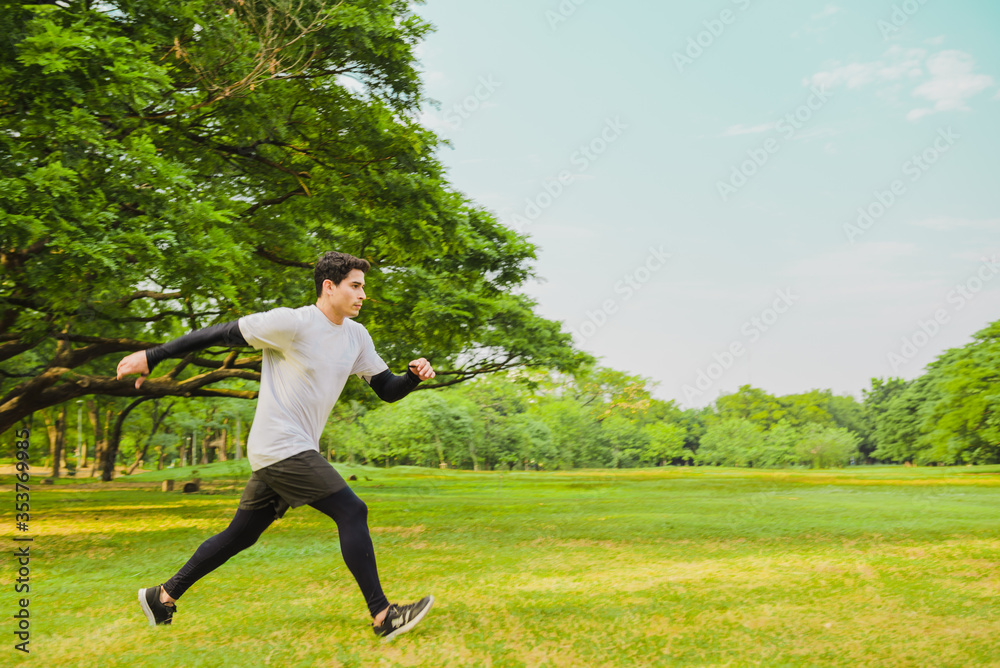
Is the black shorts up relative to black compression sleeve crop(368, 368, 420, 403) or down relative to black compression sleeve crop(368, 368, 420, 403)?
down

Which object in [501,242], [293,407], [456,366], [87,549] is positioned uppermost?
[501,242]

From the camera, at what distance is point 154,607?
4895mm

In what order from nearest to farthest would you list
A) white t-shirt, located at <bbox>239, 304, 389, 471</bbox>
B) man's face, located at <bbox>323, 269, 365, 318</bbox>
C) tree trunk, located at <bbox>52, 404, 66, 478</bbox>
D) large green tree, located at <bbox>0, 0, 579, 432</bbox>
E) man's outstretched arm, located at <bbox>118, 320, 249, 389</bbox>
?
man's outstretched arm, located at <bbox>118, 320, 249, 389</bbox> < white t-shirt, located at <bbox>239, 304, 389, 471</bbox> < man's face, located at <bbox>323, 269, 365, 318</bbox> < large green tree, located at <bbox>0, 0, 579, 432</bbox> < tree trunk, located at <bbox>52, 404, 66, 478</bbox>

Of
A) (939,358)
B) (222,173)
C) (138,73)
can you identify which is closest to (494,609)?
(138,73)

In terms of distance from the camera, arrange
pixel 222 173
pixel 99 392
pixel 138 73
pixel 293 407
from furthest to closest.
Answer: pixel 99 392 → pixel 222 173 → pixel 138 73 → pixel 293 407

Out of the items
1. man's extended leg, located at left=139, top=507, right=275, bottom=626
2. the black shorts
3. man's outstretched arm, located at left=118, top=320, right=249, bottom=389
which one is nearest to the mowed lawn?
man's extended leg, located at left=139, top=507, right=275, bottom=626

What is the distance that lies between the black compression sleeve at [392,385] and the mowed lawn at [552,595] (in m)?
1.52

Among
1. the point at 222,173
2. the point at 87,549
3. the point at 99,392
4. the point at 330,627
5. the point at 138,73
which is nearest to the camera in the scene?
the point at 330,627

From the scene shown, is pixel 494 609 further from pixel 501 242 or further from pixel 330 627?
pixel 501 242

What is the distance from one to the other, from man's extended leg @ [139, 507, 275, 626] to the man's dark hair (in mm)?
1469

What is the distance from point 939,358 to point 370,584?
73478mm

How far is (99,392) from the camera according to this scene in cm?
1565

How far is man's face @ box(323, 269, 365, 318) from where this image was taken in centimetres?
469

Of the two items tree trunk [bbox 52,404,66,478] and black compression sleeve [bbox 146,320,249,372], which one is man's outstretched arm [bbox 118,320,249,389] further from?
tree trunk [bbox 52,404,66,478]
